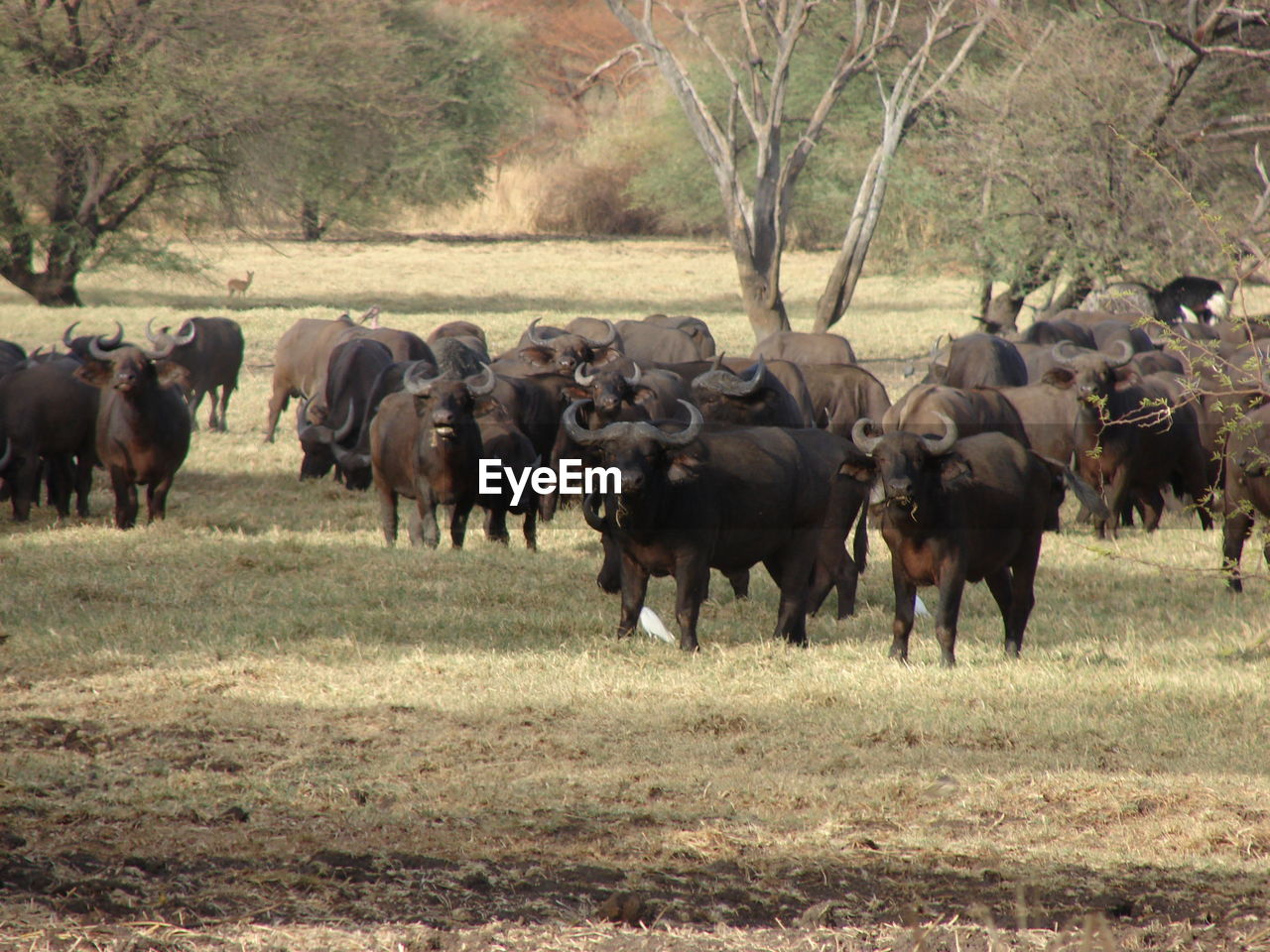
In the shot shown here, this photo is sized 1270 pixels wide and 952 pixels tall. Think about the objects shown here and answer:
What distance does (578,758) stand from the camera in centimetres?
644

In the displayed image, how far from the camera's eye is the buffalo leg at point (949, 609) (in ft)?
25.5

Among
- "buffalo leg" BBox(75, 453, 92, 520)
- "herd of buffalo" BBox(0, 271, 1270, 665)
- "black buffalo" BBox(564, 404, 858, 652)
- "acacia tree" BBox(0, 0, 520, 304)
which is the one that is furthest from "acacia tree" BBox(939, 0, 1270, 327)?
"black buffalo" BBox(564, 404, 858, 652)

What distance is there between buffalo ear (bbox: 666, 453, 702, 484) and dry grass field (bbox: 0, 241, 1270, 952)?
1.00 metres

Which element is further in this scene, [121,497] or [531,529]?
[121,497]

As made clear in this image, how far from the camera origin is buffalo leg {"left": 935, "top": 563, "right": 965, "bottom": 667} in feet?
25.5

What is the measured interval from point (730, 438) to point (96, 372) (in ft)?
18.5

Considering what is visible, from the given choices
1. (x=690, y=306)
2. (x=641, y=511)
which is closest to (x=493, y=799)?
(x=641, y=511)

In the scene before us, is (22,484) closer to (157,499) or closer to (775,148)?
(157,499)

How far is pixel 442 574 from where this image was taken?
10.1 m

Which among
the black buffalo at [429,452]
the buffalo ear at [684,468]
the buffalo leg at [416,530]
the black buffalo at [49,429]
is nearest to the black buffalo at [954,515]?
the buffalo ear at [684,468]

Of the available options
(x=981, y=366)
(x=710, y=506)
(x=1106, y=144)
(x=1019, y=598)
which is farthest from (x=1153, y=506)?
(x=1106, y=144)

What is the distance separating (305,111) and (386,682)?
82.3 ft

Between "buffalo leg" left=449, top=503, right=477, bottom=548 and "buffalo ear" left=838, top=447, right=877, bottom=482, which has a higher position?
"buffalo ear" left=838, top=447, right=877, bottom=482

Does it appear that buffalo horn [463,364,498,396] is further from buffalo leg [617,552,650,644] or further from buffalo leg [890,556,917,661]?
buffalo leg [890,556,917,661]
